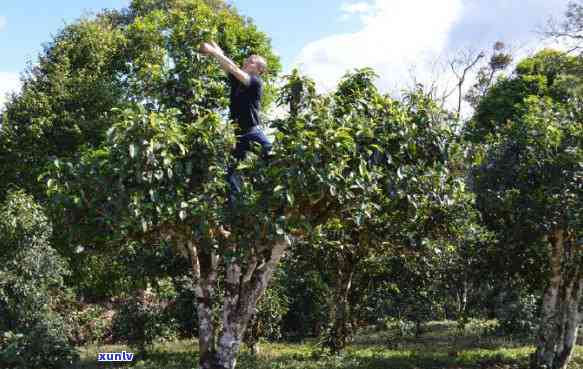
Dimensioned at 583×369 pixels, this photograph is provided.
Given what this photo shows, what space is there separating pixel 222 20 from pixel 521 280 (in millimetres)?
9957

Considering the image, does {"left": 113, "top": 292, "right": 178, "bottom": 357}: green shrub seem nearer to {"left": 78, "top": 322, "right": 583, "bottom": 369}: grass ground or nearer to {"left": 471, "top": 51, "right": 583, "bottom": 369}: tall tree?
{"left": 78, "top": 322, "right": 583, "bottom": 369}: grass ground

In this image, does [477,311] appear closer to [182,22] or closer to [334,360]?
[334,360]

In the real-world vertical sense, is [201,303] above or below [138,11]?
below

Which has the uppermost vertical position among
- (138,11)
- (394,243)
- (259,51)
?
(138,11)

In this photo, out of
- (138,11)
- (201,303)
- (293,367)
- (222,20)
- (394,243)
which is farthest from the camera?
(138,11)

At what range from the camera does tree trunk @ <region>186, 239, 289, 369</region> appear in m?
6.77

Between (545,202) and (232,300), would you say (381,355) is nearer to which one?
(545,202)

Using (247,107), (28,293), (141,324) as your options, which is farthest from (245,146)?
(141,324)

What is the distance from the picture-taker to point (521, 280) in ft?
37.1

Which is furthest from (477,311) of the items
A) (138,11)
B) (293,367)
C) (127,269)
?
(138,11)

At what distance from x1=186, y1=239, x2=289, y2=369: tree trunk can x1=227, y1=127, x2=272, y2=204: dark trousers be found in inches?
34.3

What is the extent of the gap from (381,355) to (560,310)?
3.31m

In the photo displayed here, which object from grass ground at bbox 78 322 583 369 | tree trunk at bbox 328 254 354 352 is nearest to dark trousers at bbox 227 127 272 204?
tree trunk at bbox 328 254 354 352

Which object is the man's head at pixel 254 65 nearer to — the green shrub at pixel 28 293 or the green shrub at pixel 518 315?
the green shrub at pixel 28 293
